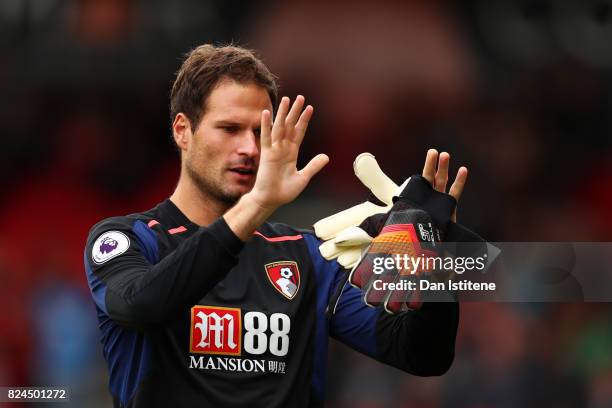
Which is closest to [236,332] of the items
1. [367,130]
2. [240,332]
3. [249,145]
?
[240,332]

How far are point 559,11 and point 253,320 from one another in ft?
15.9

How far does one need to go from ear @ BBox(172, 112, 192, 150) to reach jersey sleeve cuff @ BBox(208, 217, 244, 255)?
69 centimetres

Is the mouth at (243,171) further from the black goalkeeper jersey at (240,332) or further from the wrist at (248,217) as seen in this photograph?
the wrist at (248,217)

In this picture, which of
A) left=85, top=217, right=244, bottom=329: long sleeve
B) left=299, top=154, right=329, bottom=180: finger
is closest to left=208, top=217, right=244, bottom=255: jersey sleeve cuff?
left=85, top=217, right=244, bottom=329: long sleeve

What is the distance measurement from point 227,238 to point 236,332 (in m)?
0.46

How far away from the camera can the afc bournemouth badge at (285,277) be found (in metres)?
2.43

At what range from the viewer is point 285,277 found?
245 cm

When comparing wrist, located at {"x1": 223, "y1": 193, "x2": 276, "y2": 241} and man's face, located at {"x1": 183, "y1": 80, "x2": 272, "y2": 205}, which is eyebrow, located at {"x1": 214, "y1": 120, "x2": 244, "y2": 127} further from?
wrist, located at {"x1": 223, "y1": 193, "x2": 276, "y2": 241}

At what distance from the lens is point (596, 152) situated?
624cm

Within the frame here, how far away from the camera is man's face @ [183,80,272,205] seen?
2428mm

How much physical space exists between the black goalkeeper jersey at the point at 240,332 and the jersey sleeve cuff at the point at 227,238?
0.17 metres

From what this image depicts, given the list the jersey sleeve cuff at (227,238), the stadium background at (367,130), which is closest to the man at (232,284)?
the jersey sleeve cuff at (227,238)

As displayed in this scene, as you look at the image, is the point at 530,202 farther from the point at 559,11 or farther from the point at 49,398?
the point at 49,398

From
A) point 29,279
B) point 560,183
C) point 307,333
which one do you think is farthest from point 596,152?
point 307,333
